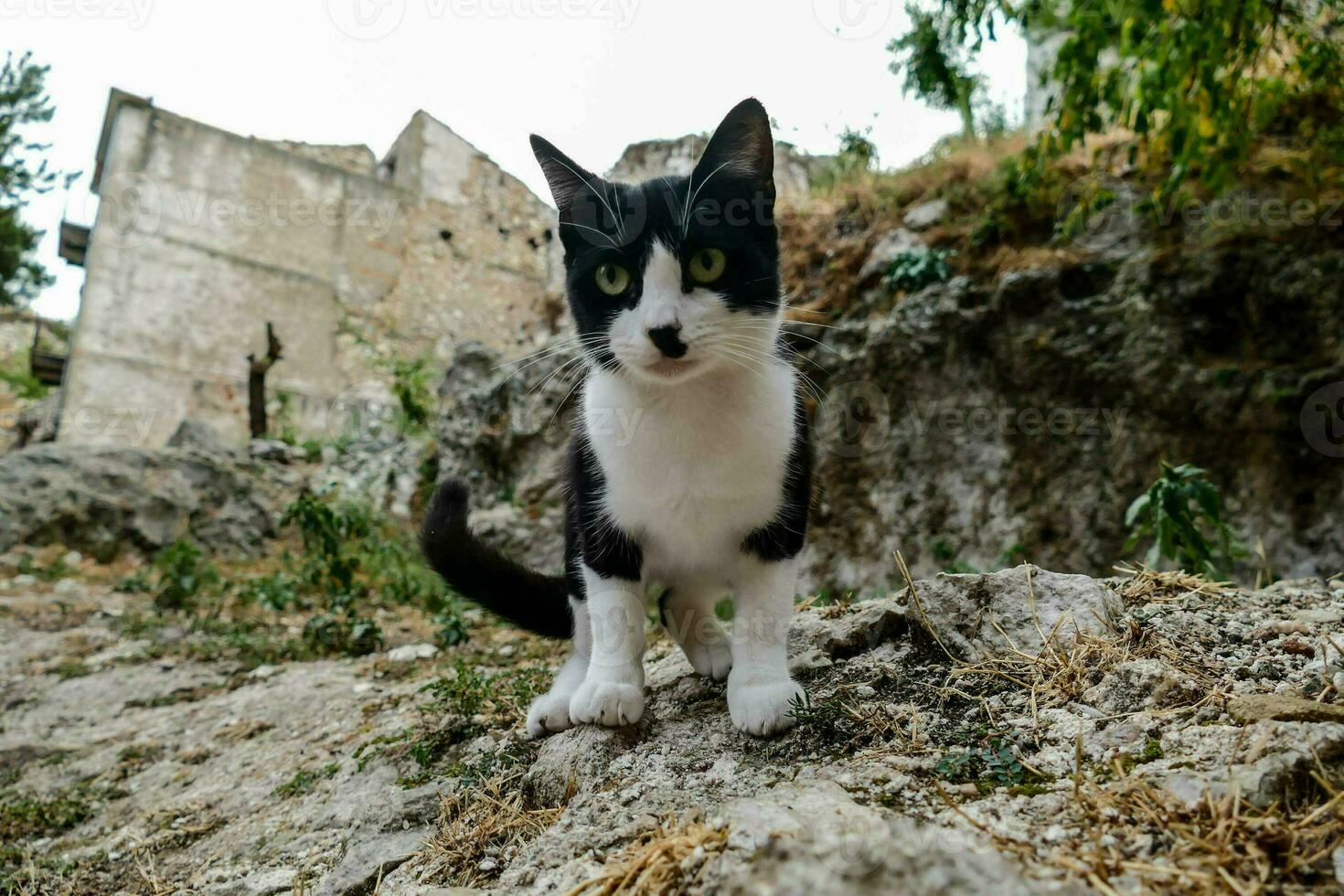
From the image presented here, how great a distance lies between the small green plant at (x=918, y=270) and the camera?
15.2ft

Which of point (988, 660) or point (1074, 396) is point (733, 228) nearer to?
point (988, 660)

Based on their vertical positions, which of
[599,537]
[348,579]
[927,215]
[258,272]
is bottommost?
[348,579]

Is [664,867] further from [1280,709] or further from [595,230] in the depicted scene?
[595,230]

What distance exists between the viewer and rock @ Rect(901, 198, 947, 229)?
197 inches

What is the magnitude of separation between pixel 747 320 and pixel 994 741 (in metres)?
1.01

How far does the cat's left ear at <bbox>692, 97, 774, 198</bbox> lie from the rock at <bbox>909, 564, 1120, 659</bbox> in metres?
1.10

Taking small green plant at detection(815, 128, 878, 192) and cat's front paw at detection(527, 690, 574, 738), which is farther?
small green plant at detection(815, 128, 878, 192)

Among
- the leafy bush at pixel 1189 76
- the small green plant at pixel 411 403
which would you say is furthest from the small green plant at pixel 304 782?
the small green plant at pixel 411 403

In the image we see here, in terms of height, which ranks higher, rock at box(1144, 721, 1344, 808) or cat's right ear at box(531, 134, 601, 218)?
cat's right ear at box(531, 134, 601, 218)

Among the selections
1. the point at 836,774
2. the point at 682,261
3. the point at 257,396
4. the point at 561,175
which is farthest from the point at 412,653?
the point at 257,396

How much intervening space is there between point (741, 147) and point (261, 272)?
11.9 metres

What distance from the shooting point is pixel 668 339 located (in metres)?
1.61

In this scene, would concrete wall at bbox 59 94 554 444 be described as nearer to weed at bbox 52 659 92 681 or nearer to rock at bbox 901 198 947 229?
rock at bbox 901 198 947 229

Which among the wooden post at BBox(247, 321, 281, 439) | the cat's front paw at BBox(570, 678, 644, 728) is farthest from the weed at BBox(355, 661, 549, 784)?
the wooden post at BBox(247, 321, 281, 439)
